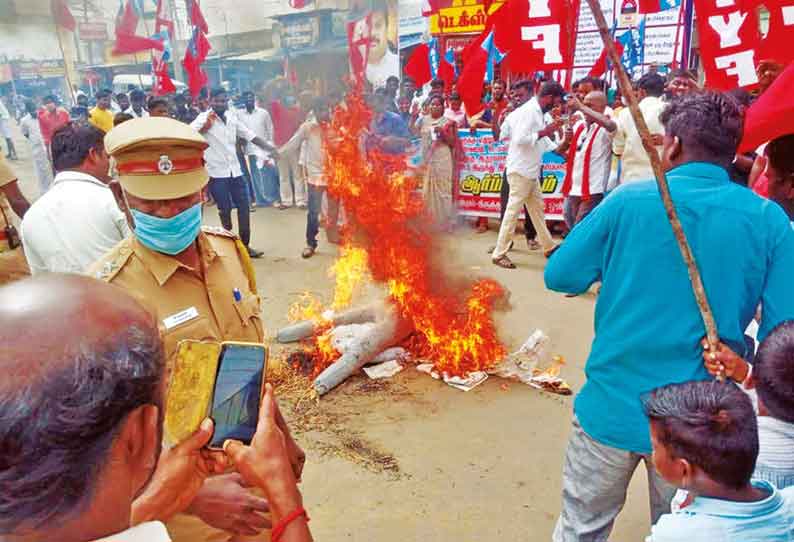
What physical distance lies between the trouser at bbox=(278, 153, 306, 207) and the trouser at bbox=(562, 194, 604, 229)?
547 centimetres

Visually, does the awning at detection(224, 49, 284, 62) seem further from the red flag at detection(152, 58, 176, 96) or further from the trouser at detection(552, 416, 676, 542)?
the trouser at detection(552, 416, 676, 542)

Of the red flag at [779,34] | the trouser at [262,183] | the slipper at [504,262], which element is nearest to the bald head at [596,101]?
the slipper at [504,262]

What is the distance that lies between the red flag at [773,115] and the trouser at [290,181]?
9047mm

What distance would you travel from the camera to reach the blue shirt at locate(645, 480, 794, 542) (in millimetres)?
1595

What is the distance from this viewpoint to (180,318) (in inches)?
79.4

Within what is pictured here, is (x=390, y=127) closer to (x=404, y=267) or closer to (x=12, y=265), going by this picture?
(x=404, y=267)

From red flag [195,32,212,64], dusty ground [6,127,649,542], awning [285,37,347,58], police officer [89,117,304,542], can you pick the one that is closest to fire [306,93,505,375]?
dusty ground [6,127,649,542]

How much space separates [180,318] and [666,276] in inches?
68.8

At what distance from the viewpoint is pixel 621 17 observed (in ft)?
40.6

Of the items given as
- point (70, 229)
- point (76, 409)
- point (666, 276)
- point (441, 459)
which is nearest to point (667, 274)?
point (666, 276)

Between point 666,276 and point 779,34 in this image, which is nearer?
point 666,276

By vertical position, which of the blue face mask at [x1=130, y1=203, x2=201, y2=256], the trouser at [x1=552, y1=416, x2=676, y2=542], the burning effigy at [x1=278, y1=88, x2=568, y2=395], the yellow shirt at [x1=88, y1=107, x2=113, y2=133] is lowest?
the burning effigy at [x1=278, y1=88, x2=568, y2=395]

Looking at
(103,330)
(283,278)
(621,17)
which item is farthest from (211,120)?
(621,17)

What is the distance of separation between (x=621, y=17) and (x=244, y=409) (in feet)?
44.1
